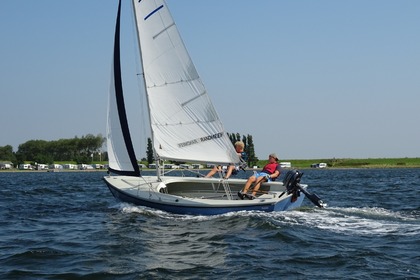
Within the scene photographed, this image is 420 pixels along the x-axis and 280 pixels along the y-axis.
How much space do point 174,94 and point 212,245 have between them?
7.90 m

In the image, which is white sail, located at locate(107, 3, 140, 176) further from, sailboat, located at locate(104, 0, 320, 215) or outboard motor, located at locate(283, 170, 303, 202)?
outboard motor, located at locate(283, 170, 303, 202)

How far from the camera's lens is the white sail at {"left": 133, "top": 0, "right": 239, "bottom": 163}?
66.4 feet

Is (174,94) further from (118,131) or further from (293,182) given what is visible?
(293,182)

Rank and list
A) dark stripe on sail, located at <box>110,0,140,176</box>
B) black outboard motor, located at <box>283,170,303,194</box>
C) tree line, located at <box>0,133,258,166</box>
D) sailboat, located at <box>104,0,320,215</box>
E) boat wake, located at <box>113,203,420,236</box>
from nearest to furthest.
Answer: boat wake, located at <box>113,203,420,236</box> → black outboard motor, located at <box>283,170,303,194</box> → sailboat, located at <box>104,0,320,215</box> → dark stripe on sail, located at <box>110,0,140,176</box> → tree line, located at <box>0,133,258,166</box>

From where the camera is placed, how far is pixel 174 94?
2031cm

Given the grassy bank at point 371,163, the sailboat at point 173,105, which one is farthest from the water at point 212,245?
the grassy bank at point 371,163

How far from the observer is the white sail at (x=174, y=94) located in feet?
66.4

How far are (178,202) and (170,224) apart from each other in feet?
5.52

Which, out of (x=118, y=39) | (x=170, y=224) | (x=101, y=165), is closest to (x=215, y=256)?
(x=170, y=224)

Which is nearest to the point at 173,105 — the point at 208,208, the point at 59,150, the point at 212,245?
the point at 208,208

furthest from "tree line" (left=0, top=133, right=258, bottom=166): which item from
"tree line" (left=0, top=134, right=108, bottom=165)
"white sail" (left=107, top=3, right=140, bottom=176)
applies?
"white sail" (left=107, top=3, right=140, bottom=176)

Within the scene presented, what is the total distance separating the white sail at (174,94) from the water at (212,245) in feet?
8.86

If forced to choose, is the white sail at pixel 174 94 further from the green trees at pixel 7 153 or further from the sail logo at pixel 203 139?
the green trees at pixel 7 153

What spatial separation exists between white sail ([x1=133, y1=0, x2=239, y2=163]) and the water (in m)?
2.70
